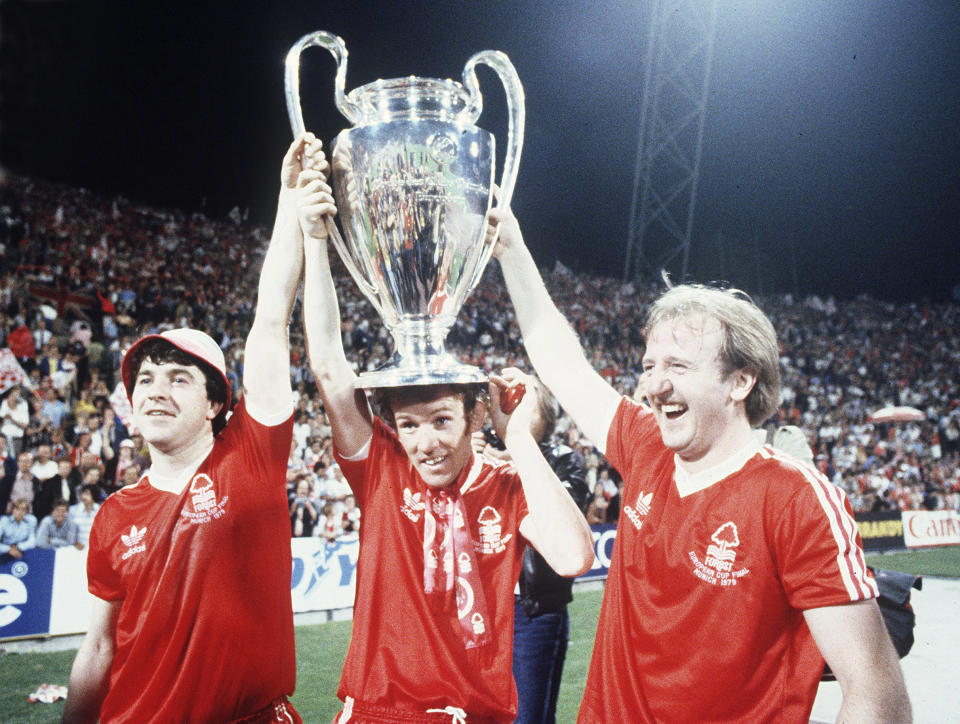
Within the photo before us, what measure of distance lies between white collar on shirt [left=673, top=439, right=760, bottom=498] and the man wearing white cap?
3.58ft

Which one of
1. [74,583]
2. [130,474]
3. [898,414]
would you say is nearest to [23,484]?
[130,474]

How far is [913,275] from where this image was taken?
2870 cm

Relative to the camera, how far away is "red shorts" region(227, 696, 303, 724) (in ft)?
6.27

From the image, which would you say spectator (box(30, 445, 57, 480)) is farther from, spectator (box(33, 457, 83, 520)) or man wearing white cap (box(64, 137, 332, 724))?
man wearing white cap (box(64, 137, 332, 724))

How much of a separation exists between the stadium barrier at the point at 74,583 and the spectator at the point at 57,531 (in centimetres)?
34

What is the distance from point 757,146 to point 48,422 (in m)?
21.6

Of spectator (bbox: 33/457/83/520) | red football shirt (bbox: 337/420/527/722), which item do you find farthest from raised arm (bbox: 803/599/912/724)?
spectator (bbox: 33/457/83/520)

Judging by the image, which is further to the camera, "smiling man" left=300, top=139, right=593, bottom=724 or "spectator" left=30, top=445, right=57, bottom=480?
"spectator" left=30, top=445, right=57, bottom=480

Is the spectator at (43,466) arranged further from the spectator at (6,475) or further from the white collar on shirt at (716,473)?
the white collar on shirt at (716,473)

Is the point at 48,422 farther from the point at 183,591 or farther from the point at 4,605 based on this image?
the point at 183,591

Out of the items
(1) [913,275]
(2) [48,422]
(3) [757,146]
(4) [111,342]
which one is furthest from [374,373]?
(1) [913,275]

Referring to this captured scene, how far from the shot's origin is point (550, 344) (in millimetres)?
2168

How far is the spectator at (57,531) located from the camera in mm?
6535

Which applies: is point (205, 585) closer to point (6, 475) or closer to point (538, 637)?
point (538, 637)
